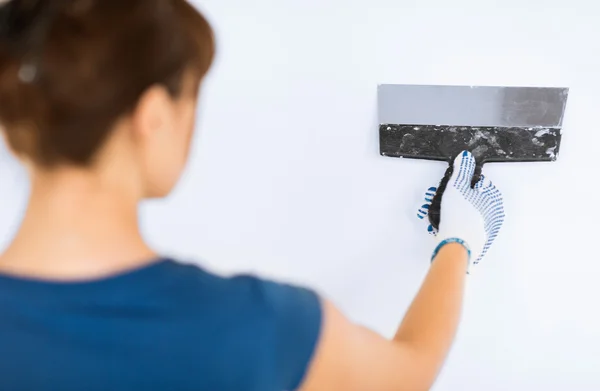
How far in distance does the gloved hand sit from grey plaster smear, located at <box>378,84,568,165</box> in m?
0.03

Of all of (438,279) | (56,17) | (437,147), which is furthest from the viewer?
(437,147)

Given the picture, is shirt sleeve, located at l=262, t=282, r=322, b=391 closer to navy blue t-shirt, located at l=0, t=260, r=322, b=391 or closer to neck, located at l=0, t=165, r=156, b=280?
navy blue t-shirt, located at l=0, t=260, r=322, b=391

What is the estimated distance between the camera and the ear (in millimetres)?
429

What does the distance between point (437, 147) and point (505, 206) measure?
0.45ft

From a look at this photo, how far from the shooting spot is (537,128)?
778mm

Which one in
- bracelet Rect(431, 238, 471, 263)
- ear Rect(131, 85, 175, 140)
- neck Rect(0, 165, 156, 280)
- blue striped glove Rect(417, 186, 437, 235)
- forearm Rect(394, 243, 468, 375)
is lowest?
forearm Rect(394, 243, 468, 375)

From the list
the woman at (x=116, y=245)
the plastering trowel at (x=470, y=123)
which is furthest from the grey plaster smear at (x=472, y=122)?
the woman at (x=116, y=245)

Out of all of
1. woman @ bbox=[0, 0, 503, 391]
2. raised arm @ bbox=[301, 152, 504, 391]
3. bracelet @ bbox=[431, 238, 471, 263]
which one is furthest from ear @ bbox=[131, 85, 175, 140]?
bracelet @ bbox=[431, 238, 471, 263]

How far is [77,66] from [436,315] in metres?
0.46

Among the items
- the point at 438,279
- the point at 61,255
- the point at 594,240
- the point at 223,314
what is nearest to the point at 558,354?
the point at 594,240

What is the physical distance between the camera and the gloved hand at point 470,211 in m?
0.82

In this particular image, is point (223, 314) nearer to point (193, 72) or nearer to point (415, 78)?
point (193, 72)

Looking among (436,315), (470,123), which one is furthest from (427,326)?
(470,123)

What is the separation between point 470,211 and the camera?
0.84 meters
